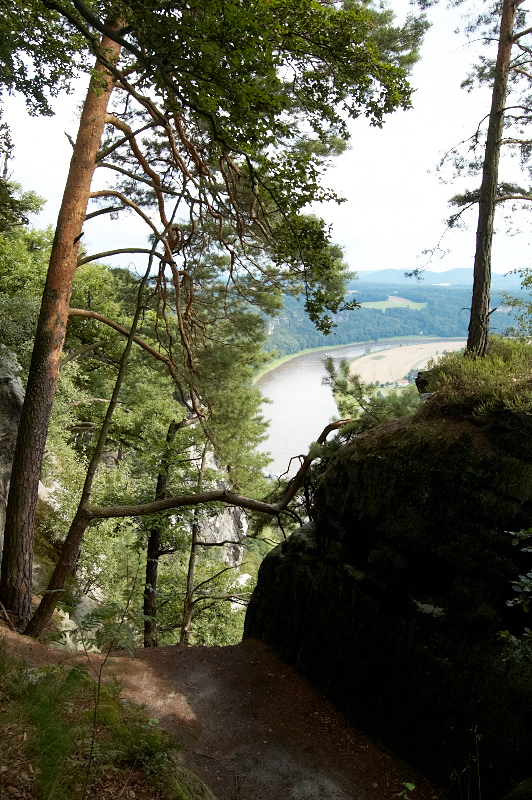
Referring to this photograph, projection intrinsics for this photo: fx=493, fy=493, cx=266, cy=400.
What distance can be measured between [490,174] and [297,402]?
4085 centimetres

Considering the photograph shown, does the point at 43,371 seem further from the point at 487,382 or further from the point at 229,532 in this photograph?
the point at 229,532

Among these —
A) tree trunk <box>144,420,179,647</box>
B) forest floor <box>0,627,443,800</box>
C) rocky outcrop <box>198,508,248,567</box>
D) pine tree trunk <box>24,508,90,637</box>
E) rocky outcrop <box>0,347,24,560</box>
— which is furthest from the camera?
rocky outcrop <box>198,508,248,567</box>

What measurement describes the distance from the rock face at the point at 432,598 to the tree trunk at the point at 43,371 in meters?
3.58

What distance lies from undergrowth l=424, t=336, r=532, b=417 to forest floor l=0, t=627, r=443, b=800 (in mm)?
3411

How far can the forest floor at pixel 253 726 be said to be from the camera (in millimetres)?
4395

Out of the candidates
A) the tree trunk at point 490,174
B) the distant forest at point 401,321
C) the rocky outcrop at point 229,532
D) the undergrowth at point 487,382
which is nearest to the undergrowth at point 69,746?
the undergrowth at point 487,382

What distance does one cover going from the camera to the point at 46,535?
10.1m

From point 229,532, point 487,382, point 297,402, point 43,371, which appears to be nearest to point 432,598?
point 487,382

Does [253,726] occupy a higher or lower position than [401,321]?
lower

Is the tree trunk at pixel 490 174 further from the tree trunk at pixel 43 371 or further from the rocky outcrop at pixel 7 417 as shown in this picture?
the rocky outcrop at pixel 7 417

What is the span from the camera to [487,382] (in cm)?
494

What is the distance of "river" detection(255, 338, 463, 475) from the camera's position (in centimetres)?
3356

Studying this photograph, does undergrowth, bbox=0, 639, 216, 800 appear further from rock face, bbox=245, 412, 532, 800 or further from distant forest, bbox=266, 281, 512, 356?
distant forest, bbox=266, 281, 512, 356

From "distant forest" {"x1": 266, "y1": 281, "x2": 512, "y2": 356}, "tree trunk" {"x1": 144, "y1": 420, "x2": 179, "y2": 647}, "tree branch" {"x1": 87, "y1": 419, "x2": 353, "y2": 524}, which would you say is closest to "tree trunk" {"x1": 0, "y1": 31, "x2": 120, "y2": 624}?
"tree branch" {"x1": 87, "y1": 419, "x2": 353, "y2": 524}
